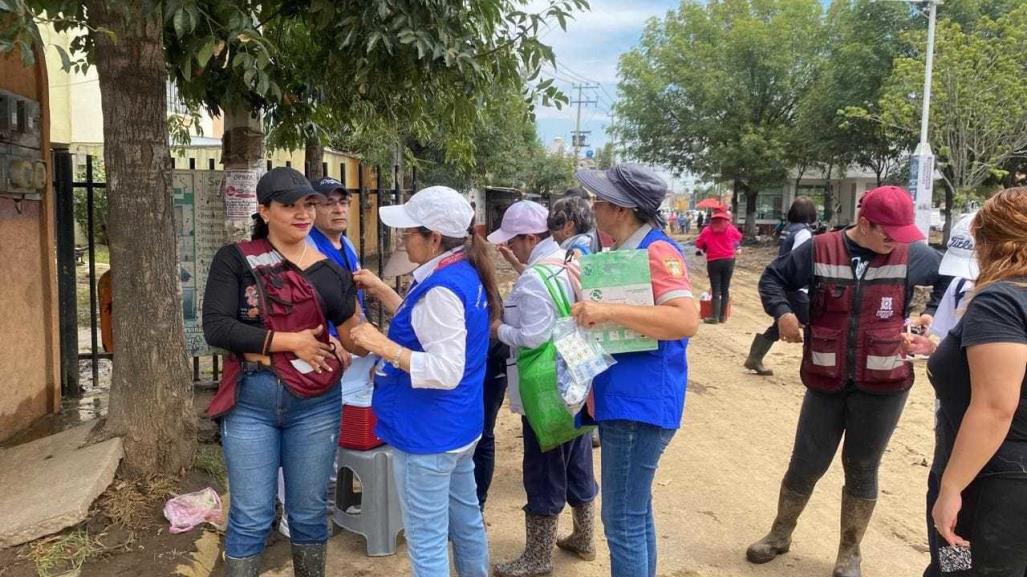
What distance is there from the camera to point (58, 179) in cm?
543

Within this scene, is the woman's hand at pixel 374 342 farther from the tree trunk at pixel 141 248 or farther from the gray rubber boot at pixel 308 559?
the tree trunk at pixel 141 248

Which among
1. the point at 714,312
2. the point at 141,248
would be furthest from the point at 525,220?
the point at 714,312

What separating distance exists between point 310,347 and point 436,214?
66 cm

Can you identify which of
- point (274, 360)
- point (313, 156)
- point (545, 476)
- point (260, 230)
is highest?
point (313, 156)

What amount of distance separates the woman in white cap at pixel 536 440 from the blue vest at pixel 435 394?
0.34 m

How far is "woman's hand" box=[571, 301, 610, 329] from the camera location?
261 cm

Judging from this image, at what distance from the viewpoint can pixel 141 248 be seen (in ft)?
12.5

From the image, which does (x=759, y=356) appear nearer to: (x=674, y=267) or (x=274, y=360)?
(x=674, y=267)

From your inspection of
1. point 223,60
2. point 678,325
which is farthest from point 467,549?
point 223,60

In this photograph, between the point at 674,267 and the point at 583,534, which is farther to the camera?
the point at 583,534

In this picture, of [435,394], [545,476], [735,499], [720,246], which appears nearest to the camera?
[435,394]

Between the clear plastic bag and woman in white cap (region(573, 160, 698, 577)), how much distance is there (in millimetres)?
67

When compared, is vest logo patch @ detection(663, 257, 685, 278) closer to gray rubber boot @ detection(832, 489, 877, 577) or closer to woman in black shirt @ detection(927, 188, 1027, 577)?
woman in black shirt @ detection(927, 188, 1027, 577)

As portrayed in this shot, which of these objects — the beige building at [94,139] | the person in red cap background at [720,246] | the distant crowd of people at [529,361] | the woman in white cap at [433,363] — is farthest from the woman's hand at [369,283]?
the beige building at [94,139]
